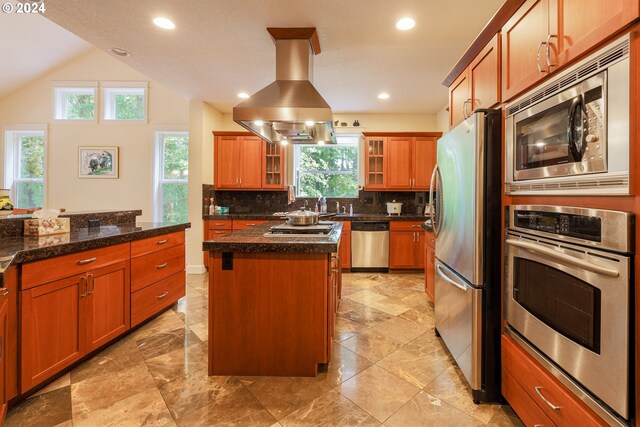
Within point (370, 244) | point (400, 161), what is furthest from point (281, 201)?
point (400, 161)

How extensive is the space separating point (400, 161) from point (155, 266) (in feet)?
12.3

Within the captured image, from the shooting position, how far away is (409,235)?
14.7 ft

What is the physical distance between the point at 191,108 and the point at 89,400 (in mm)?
3942

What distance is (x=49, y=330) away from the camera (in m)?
1.71

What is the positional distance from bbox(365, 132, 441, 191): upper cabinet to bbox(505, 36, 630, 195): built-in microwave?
3346mm

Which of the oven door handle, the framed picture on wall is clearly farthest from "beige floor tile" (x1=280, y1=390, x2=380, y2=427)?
the framed picture on wall

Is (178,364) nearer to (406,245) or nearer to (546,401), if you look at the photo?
(546,401)

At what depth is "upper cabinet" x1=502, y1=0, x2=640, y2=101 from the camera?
94cm

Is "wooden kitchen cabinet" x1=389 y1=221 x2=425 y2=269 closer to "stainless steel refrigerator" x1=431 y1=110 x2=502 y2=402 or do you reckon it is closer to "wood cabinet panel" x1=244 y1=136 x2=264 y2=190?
"wood cabinet panel" x1=244 y1=136 x2=264 y2=190

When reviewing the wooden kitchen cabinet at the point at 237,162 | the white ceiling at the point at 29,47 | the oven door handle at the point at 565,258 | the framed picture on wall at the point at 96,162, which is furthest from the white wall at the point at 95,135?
the oven door handle at the point at 565,258

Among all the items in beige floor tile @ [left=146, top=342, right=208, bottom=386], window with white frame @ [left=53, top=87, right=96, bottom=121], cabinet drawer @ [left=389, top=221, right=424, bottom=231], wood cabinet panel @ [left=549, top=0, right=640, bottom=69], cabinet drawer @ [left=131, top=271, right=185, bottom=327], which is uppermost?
window with white frame @ [left=53, top=87, right=96, bottom=121]

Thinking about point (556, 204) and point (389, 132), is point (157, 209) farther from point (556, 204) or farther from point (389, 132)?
point (556, 204)

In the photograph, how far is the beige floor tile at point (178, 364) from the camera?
6.28 feet

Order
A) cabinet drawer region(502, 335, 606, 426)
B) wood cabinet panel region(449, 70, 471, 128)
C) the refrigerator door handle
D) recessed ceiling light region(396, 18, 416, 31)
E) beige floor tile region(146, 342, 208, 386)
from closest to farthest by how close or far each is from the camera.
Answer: cabinet drawer region(502, 335, 606, 426), the refrigerator door handle, beige floor tile region(146, 342, 208, 386), wood cabinet panel region(449, 70, 471, 128), recessed ceiling light region(396, 18, 416, 31)
